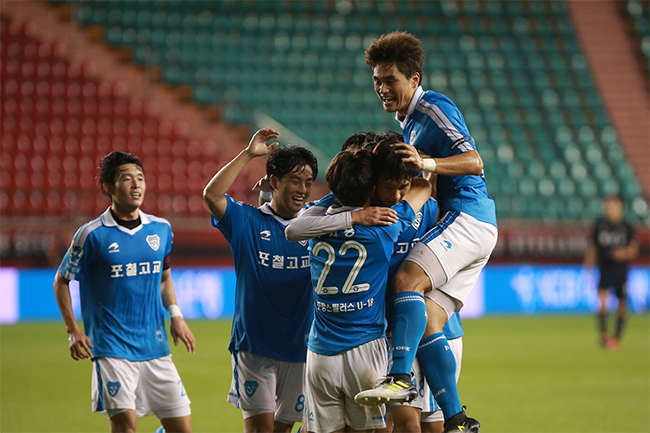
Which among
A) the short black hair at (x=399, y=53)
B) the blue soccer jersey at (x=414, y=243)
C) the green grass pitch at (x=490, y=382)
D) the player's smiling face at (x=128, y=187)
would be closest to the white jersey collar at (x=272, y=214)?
the blue soccer jersey at (x=414, y=243)

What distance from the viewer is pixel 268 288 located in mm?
4004

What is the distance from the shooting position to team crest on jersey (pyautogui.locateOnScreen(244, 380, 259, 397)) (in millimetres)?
3929

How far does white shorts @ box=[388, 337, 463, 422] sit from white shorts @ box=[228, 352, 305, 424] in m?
0.68

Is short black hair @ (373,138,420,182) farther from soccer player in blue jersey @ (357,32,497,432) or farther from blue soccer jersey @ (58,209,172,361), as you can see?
blue soccer jersey @ (58,209,172,361)

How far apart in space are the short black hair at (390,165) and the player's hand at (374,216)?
17 cm

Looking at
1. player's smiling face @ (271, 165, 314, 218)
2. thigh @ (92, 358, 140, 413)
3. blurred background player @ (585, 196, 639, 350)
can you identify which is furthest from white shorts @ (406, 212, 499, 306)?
blurred background player @ (585, 196, 639, 350)

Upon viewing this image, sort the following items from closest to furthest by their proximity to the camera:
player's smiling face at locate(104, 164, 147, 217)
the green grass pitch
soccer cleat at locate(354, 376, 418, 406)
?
soccer cleat at locate(354, 376, 418, 406)
player's smiling face at locate(104, 164, 147, 217)
the green grass pitch

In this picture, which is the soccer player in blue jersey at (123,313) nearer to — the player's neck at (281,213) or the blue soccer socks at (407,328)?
the player's neck at (281,213)

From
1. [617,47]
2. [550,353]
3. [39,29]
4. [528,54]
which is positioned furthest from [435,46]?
[550,353]

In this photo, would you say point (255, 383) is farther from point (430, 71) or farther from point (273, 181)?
point (430, 71)

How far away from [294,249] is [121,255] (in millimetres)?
1073

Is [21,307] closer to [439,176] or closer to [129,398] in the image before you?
[129,398]

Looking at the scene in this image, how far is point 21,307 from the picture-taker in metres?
13.7

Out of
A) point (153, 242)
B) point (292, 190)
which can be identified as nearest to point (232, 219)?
point (292, 190)
